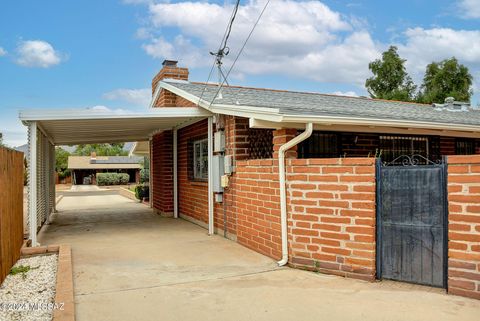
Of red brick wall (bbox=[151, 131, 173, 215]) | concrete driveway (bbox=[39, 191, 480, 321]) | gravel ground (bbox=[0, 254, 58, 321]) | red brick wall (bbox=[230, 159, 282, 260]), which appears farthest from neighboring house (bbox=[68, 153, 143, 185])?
gravel ground (bbox=[0, 254, 58, 321])

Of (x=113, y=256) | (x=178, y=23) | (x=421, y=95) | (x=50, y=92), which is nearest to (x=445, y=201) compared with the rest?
(x=113, y=256)

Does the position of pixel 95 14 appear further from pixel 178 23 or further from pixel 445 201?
pixel 445 201

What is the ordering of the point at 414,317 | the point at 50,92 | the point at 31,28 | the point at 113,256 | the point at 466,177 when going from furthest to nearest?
1. the point at 50,92
2. the point at 31,28
3. the point at 113,256
4. the point at 466,177
5. the point at 414,317

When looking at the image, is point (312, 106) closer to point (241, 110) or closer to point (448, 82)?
point (241, 110)

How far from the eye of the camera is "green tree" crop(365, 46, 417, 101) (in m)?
29.3

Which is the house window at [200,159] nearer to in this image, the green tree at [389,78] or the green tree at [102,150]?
the green tree at [389,78]

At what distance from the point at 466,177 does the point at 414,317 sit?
162cm

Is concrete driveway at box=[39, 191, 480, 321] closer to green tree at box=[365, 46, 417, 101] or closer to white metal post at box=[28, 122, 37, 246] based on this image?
white metal post at box=[28, 122, 37, 246]

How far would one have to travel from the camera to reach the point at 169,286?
5.00 metres

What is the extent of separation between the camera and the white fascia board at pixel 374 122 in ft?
18.3

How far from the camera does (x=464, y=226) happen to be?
14.4 ft

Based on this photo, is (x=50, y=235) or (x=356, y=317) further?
(x=50, y=235)

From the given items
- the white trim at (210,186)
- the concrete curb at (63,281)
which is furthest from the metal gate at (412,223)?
the white trim at (210,186)

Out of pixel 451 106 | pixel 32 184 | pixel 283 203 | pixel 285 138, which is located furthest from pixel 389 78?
pixel 32 184
